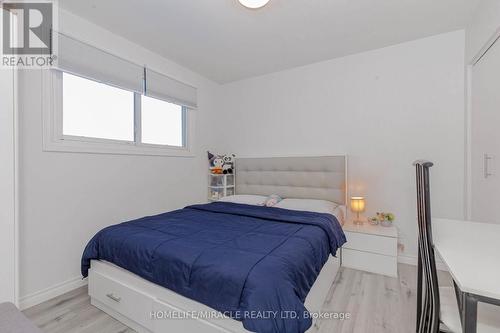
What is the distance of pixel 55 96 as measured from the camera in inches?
84.2

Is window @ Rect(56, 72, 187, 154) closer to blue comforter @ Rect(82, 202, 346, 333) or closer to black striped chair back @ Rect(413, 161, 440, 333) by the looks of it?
blue comforter @ Rect(82, 202, 346, 333)

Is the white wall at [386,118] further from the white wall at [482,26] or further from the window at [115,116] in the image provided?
the window at [115,116]

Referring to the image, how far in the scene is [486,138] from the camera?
2.02m

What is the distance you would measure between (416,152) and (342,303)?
188 centimetres

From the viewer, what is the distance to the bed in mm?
1221

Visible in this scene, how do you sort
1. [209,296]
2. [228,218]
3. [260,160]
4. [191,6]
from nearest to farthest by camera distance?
[209,296] → [191,6] → [228,218] → [260,160]

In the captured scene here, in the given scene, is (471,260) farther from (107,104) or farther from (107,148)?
(107,104)

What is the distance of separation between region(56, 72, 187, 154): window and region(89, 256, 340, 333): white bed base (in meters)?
1.33

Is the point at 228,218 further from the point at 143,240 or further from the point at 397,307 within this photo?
the point at 397,307

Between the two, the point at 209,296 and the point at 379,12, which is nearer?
the point at 209,296

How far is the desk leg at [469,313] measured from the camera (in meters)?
0.75

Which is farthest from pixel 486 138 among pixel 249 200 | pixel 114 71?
pixel 114 71

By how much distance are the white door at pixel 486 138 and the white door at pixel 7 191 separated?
354cm

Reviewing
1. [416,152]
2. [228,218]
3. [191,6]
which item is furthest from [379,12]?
[228,218]
